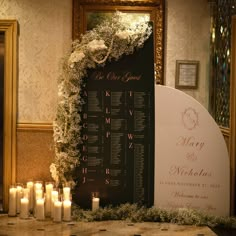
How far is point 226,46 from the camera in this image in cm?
543

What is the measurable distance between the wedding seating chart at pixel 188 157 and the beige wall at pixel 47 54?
1.81 ft

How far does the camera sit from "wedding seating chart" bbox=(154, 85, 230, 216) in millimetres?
5082

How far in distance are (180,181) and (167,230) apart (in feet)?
1.87

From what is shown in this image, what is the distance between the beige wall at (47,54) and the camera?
5.59 m

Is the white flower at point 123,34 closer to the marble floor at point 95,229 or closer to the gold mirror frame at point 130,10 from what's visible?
the gold mirror frame at point 130,10

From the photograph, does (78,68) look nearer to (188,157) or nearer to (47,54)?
(47,54)

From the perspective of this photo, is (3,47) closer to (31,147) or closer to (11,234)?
(31,147)

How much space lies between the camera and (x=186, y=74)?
5.61 m

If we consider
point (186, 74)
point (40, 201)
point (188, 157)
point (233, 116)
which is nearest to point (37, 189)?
point (40, 201)

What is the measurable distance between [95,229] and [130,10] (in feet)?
7.75

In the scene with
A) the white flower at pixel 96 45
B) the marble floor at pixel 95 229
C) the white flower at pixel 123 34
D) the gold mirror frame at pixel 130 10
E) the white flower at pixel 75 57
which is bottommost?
the marble floor at pixel 95 229

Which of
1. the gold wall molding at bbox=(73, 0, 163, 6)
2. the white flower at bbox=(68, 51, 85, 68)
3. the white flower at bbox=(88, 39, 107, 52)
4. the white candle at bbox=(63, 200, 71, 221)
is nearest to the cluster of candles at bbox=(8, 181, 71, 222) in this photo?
the white candle at bbox=(63, 200, 71, 221)

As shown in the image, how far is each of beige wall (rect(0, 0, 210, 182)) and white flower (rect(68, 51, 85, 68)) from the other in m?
0.41

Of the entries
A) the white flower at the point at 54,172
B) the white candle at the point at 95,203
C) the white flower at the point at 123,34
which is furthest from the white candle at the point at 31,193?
the white flower at the point at 123,34
